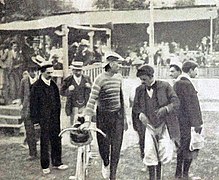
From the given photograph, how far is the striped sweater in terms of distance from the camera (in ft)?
6.72

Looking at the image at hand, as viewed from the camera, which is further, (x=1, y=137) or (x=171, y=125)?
(x=1, y=137)

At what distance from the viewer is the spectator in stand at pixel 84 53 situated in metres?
2.06

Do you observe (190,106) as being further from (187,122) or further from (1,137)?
(1,137)

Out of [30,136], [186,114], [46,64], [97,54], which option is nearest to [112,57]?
[97,54]

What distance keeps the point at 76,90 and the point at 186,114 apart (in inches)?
18.2

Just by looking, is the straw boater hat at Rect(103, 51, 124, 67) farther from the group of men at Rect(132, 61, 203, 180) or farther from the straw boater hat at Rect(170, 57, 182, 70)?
the straw boater hat at Rect(170, 57, 182, 70)

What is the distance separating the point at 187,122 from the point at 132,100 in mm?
240

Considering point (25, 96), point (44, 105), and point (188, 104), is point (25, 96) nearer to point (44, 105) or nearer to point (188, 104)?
point (44, 105)

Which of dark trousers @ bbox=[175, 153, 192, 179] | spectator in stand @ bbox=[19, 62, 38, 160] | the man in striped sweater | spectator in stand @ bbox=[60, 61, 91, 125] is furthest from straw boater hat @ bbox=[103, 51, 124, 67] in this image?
dark trousers @ bbox=[175, 153, 192, 179]

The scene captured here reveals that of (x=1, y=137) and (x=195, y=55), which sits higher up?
(x=195, y=55)

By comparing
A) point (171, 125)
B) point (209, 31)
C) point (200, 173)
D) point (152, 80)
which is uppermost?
point (209, 31)

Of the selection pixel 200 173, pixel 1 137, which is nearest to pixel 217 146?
pixel 200 173

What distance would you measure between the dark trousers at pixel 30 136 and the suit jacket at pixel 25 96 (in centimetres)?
3

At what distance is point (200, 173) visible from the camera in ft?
6.68
